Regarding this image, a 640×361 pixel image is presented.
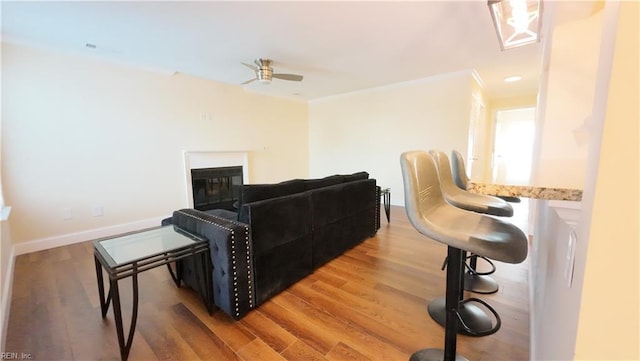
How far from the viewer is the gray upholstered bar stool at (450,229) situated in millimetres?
970

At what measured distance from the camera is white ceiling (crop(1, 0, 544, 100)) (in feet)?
7.37

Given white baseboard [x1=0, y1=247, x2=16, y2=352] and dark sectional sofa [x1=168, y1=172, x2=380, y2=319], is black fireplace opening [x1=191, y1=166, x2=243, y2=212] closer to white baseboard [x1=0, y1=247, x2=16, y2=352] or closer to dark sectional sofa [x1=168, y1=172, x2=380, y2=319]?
dark sectional sofa [x1=168, y1=172, x2=380, y2=319]

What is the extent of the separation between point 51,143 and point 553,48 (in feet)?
15.4

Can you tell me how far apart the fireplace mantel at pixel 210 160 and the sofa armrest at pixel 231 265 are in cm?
274

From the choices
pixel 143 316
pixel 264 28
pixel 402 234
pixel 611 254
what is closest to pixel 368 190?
pixel 402 234

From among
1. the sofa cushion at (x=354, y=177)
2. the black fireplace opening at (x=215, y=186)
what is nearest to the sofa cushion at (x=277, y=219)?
the sofa cushion at (x=354, y=177)

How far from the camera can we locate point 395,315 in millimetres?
1756

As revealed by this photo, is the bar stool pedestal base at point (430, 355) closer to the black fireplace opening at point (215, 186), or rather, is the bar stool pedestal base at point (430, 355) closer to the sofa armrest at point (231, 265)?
the sofa armrest at point (231, 265)

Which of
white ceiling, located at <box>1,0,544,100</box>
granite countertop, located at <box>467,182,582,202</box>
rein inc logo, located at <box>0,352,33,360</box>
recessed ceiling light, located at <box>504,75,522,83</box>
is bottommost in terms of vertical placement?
rein inc logo, located at <box>0,352,33,360</box>

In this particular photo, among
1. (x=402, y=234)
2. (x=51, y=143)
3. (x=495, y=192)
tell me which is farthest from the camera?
(x=402, y=234)

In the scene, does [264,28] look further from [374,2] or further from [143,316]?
[143,316]

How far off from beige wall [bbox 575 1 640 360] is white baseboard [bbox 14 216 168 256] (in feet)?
14.6

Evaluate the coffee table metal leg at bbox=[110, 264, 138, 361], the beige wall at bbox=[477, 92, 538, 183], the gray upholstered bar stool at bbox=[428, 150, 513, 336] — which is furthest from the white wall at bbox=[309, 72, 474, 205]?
the coffee table metal leg at bbox=[110, 264, 138, 361]

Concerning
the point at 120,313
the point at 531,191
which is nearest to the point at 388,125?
the point at 531,191
